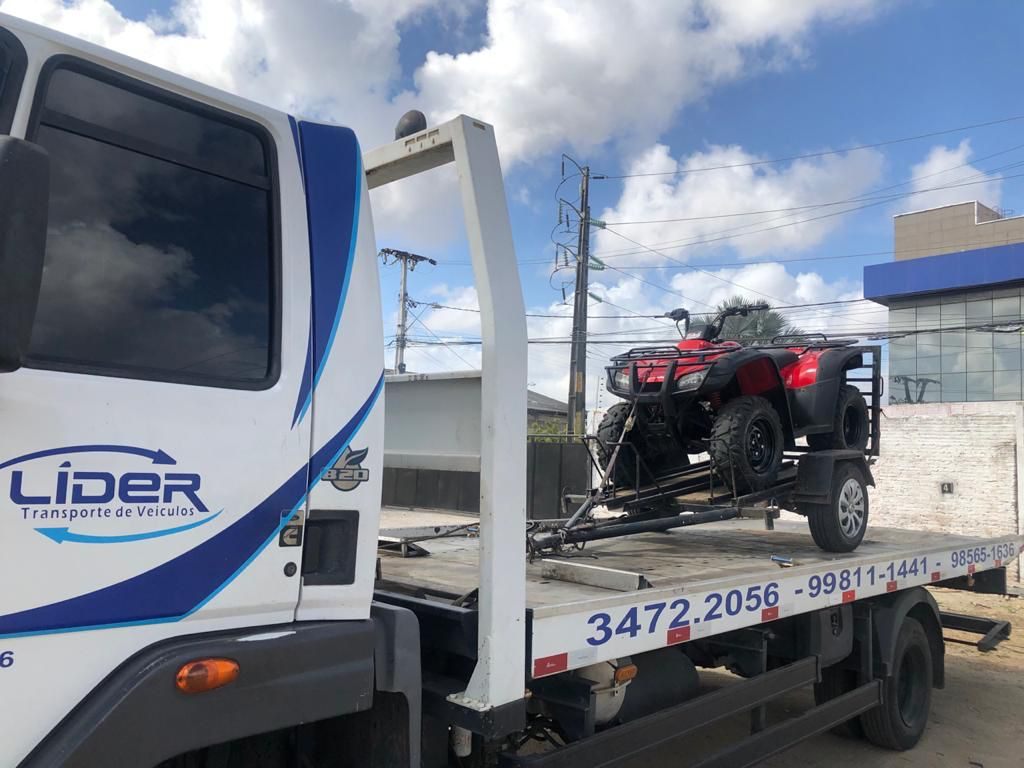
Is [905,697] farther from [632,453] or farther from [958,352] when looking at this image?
[958,352]

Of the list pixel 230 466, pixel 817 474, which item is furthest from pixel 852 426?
pixel 230 466

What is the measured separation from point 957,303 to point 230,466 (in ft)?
98.0

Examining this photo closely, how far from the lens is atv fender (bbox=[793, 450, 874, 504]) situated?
528 centimetres

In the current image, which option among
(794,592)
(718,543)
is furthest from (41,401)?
(718,543)

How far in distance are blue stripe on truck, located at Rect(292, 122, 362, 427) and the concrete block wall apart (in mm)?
12807

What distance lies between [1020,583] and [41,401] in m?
13.5

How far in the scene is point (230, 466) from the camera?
2111mm

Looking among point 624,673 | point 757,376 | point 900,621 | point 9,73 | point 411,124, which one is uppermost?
point 411,124

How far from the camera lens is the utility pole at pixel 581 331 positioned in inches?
703

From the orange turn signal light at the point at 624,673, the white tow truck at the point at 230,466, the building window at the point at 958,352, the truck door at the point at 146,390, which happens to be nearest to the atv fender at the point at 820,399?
the white tow truck at the point at 230,466

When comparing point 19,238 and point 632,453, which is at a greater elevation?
point 19,238

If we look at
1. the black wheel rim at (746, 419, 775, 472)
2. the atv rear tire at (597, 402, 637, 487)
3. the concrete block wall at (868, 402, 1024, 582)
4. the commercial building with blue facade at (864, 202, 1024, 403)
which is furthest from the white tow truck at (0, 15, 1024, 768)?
Answer: the commercial building with blue facade at (864, 202, 1024, 403)

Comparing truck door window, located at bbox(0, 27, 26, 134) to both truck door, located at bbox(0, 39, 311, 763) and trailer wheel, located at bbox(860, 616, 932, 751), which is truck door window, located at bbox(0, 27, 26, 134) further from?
trailer wheel, located at bbox(860, 616, 932, 751)

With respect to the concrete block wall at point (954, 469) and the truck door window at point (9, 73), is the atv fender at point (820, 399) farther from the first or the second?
the concrete block wall at point (954, 469)
